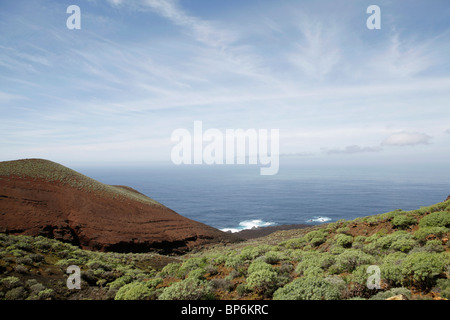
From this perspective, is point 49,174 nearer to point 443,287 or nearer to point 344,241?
point 344,241

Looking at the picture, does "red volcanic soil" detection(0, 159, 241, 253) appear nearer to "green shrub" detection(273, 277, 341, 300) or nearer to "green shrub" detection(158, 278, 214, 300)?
"green shrub" detection(158, 278, 214, 300)

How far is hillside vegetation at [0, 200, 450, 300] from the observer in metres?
7.46

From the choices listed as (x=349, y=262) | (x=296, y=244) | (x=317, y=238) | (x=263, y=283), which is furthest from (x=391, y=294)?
(x=296, y=244)

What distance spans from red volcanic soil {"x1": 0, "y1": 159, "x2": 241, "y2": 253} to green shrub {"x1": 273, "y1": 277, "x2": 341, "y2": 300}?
30.8m

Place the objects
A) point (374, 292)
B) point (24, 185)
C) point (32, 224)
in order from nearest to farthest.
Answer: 1. point (374, 292)
2. point (32, 224)
3. point (24, 185)

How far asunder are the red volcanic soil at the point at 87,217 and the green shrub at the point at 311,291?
30809 mm

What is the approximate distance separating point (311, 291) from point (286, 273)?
10.0ft

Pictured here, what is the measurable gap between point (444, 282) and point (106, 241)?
3578 cm

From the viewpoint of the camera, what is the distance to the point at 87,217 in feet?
112

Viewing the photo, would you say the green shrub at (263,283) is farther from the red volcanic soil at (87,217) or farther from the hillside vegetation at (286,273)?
the red volcanic soil at (87,217)

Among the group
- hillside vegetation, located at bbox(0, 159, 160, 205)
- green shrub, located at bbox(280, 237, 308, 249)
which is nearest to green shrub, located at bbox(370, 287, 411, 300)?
green shrub, located at bbox(280, 237, 308, 249)
